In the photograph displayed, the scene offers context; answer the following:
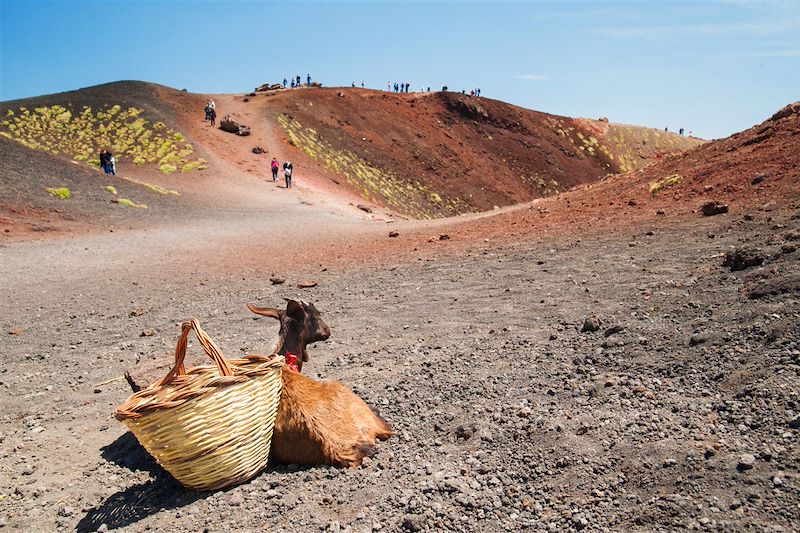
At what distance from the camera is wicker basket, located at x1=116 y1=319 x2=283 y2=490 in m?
3.64

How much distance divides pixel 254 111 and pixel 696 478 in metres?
41.1

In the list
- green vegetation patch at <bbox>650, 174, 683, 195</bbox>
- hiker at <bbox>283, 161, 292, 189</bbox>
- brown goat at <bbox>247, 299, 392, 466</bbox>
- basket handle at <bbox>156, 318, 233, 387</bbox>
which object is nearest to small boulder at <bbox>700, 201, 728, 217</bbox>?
green vegetation patch at <bbox>650, 174, 683, 195</bbox>

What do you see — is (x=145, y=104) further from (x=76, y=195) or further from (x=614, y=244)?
(x=614, y=244)

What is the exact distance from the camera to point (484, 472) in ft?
13.4

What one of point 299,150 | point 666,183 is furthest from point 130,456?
point 299,150

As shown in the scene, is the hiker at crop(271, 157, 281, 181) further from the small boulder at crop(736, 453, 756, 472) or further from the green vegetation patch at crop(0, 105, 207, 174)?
the small boulder at crop(736, 453, 756, 472)

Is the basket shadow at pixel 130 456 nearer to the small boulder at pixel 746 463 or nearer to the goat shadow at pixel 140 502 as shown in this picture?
the goat shadow at pixel 140 502

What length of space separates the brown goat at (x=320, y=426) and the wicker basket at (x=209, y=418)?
5.4 inches

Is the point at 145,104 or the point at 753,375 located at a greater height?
the point at 145,104

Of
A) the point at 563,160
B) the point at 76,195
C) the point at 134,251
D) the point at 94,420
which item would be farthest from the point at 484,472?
the point at 563,160

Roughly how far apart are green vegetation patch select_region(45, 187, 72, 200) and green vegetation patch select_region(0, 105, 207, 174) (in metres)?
8.86

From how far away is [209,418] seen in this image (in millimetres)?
3695

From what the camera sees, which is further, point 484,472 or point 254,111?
point 254,111

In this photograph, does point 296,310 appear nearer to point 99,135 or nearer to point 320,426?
point 320,426
